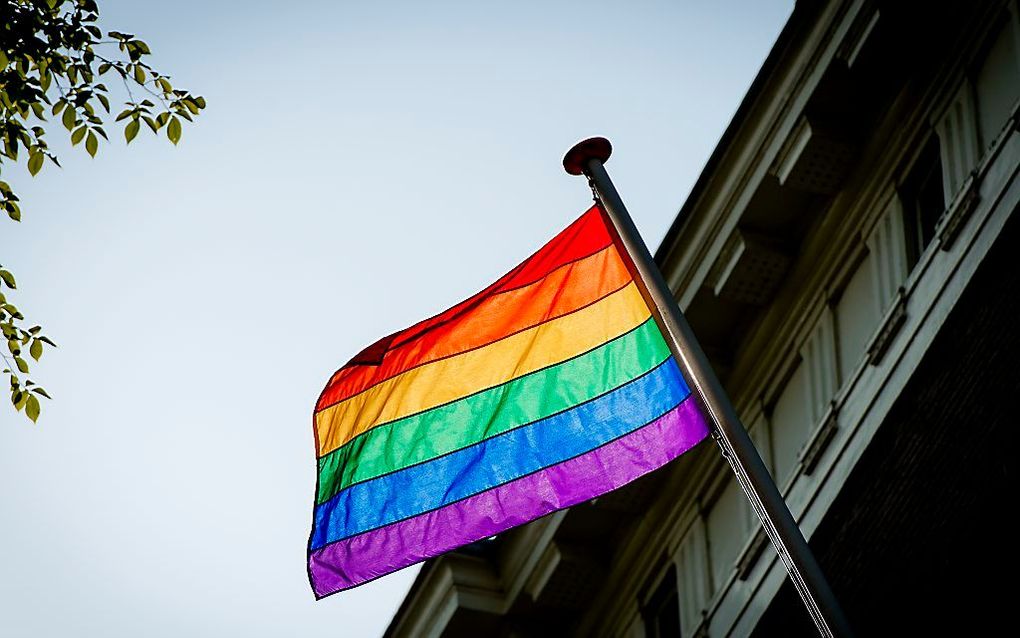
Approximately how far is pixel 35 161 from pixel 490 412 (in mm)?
3680

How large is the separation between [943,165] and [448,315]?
4184 millimetres

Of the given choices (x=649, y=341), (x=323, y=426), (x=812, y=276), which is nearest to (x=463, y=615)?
(x=812, y=276)

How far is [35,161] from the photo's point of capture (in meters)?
12.8

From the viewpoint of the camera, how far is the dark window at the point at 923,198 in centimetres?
1432

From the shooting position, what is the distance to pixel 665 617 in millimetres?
17406

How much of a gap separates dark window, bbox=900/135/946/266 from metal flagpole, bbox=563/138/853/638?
3.97 metres

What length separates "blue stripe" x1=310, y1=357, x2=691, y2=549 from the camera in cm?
1116

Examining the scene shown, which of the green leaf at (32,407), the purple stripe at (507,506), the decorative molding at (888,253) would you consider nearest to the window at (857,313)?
the decorative molding at (888,253)

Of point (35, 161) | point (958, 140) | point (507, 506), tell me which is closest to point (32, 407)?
point (35, 161)

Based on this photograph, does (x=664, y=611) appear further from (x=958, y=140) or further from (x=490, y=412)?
(x=490, y=412)

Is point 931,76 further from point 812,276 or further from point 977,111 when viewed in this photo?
point 812,276

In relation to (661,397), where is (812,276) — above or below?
above

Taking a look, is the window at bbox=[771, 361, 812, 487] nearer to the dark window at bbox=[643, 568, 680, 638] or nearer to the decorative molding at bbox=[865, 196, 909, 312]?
the decorative molding at bbox=[865, 196, 909, 312]

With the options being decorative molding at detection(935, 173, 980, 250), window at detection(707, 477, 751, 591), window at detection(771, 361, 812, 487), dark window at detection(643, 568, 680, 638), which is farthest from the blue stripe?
dark window at detection(643, 568, 680, 638)
